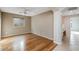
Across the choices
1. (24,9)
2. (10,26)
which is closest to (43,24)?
(24,9)

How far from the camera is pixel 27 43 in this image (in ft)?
6.26

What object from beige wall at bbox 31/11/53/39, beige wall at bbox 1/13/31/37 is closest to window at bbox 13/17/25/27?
beige wall at bbox 1/13/31/37

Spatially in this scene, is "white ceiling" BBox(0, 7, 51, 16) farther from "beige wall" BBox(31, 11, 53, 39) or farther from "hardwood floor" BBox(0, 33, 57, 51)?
"hardwood floor" BBox(0, 33, 57, 51)

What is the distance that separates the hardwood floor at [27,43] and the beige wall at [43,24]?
130mm

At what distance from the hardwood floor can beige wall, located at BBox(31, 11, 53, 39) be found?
130mm

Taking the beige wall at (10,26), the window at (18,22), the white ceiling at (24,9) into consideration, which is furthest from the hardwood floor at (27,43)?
the white ceiling at (24,9)

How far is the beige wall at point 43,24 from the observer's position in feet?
5.94

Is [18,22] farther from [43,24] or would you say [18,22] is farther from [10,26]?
[43,24]

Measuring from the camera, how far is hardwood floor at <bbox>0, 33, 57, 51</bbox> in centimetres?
171
